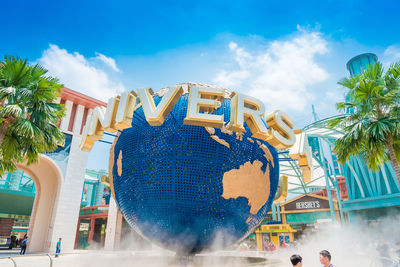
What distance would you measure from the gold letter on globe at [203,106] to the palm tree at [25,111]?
631cm

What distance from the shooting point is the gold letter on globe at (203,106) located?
5302 millimetres

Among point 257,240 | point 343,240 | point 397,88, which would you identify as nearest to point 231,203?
point 397,88

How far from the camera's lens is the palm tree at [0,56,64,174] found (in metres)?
8.52

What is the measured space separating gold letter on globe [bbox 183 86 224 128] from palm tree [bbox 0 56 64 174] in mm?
6309

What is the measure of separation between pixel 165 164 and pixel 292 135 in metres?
3.24

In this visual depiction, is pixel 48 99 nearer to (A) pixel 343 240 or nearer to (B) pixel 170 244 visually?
(B) pixel 170 244

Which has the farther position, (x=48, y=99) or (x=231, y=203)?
(x=48, y=99)

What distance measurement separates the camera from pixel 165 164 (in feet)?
19.5

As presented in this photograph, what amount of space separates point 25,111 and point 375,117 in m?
12.5

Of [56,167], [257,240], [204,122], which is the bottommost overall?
[257,240]

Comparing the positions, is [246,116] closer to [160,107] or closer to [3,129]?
[160,107]

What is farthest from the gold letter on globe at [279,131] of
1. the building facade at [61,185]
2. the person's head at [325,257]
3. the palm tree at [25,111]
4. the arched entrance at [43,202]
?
the arched entrance at [43,202]

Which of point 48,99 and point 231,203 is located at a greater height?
point 48,99

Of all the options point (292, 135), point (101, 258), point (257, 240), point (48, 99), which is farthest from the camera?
point (257, 240)
